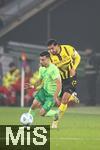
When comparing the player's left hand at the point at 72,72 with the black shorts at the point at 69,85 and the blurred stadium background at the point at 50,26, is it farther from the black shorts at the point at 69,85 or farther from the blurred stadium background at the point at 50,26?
the blurred stadium background at the point at 50,26

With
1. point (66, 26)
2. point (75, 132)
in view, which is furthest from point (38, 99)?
point (66, 26)

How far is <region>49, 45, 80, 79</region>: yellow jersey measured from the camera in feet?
68.3

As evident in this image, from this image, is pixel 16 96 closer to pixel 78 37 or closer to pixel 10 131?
pixel 78 37

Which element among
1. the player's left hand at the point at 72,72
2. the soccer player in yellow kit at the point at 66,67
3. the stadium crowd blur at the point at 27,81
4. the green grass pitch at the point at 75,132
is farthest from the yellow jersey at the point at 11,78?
the player's left hand at the point at 72,72

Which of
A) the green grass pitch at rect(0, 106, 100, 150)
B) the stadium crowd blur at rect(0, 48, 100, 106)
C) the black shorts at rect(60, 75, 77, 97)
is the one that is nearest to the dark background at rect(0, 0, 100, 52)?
the stadium crowd blur at rect(0, 48, 100, 106)

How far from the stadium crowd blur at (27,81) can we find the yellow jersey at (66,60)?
10465 mm

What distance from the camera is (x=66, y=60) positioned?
21.0 m

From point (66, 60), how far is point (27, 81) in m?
11.1

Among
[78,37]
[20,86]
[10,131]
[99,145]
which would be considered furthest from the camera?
[78,37]

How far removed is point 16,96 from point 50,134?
48.1 ft

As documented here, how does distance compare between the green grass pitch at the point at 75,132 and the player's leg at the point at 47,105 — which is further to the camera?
the player's leg at the point at 47,105

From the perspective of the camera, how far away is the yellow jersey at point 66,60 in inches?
819

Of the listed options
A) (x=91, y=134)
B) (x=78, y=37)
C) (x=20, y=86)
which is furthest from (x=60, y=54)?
(x=78, y=37)

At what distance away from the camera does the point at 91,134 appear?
17625 mm
